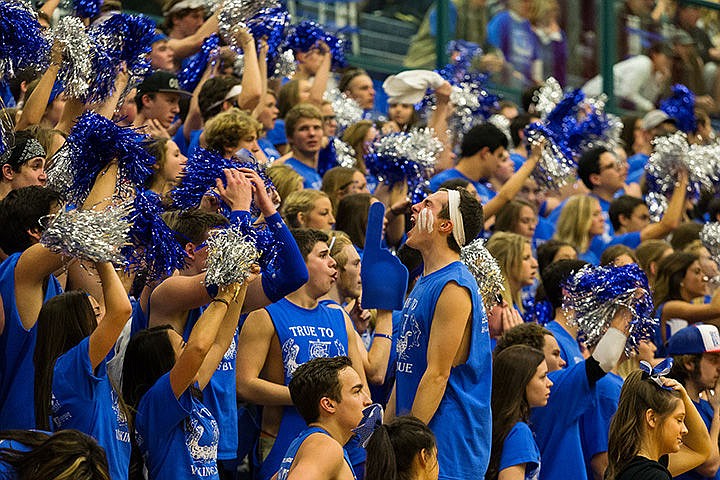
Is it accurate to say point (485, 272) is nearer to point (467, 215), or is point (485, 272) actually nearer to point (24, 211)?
point (467, 215)

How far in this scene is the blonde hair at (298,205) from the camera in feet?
22.3

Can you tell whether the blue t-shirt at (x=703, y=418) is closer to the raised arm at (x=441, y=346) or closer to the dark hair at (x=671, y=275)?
the dark hair at (x=671, y=275)

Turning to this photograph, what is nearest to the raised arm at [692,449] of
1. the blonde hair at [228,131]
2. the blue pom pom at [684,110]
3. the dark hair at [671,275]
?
the dark hair at [671,275]

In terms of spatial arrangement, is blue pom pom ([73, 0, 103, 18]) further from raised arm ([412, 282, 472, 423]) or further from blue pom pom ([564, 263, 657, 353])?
raised arm ([412, 282, 472, 423])

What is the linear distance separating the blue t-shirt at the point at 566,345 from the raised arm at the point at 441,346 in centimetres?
163

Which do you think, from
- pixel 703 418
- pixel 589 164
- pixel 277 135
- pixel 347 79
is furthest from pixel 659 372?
pixel 347 79

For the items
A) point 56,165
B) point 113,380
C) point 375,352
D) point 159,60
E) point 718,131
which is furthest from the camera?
point 718,131

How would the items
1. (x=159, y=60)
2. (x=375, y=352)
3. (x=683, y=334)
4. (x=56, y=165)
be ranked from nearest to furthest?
(x=56, y=165)
(x=375, y=352)
(x=683, y=334)
(x=159, y=60)

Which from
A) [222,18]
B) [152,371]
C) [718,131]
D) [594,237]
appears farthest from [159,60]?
[718,131]

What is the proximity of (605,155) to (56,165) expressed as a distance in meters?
5.69

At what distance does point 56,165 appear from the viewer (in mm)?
5391

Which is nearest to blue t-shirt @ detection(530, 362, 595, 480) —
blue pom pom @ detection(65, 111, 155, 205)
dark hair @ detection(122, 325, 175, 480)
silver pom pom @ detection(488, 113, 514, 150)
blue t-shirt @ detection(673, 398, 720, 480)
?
blue t-shirt @ detection(673, 398, 720, 480)

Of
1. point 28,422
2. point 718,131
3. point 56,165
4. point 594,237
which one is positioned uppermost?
point 56,165

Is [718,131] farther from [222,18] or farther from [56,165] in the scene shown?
[56,165]
